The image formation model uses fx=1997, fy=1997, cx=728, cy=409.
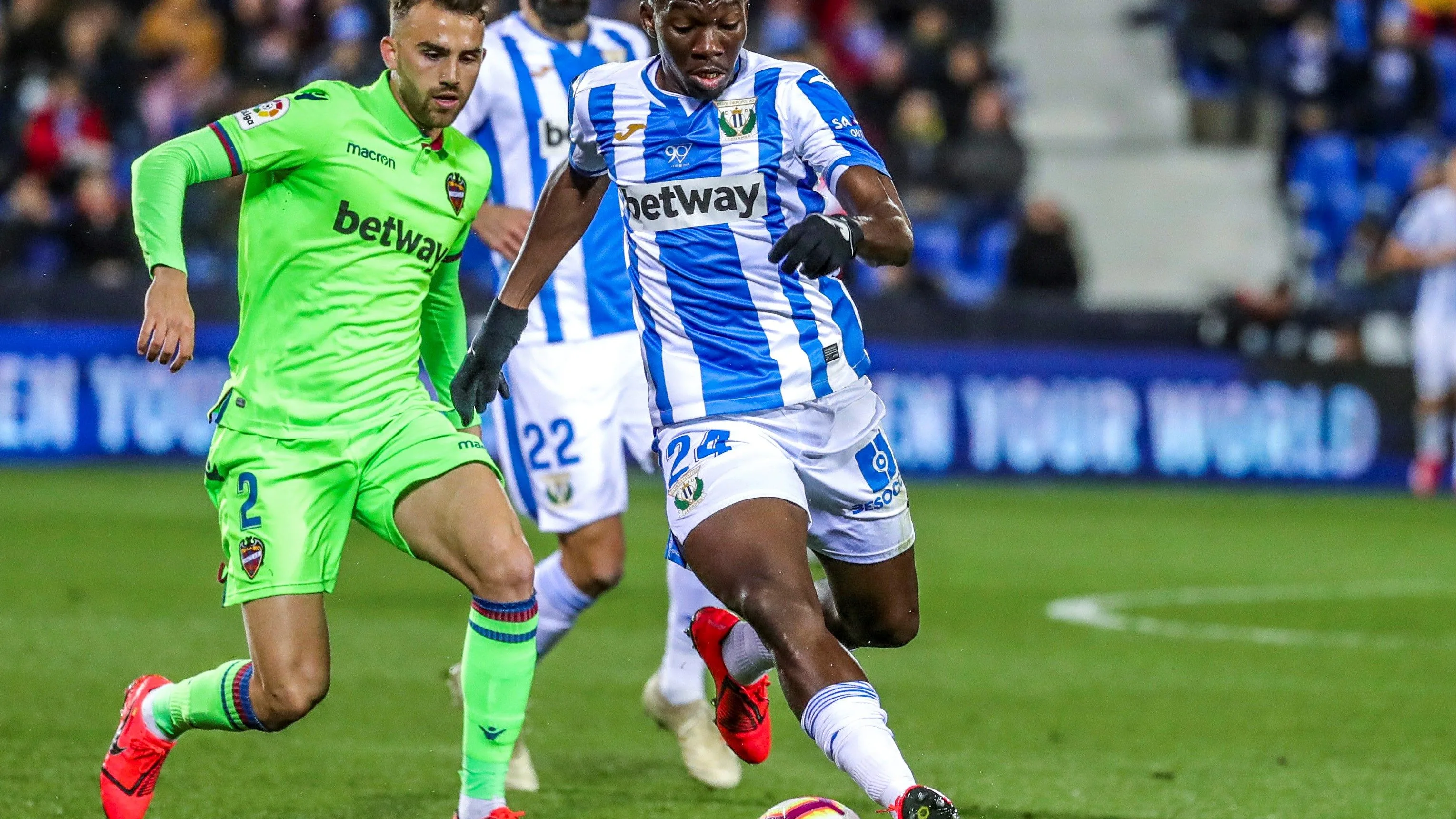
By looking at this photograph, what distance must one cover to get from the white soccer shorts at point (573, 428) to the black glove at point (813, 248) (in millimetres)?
2309

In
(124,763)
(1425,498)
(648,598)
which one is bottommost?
(1425,498)

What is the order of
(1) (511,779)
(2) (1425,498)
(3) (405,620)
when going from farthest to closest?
(2) (1425,498) → (3) (405,620) → (1) (511,779)

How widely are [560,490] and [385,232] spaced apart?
1.57 metres

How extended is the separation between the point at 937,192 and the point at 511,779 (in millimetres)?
12635

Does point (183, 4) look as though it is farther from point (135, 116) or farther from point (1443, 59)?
point (1443, 59)

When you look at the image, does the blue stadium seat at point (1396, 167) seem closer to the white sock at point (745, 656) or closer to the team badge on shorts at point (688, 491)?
the white sock at point (745, 656)

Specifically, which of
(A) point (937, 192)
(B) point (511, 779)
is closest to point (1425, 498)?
(A) point (937, 192)

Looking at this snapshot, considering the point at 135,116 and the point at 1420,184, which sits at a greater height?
the point at 135,116

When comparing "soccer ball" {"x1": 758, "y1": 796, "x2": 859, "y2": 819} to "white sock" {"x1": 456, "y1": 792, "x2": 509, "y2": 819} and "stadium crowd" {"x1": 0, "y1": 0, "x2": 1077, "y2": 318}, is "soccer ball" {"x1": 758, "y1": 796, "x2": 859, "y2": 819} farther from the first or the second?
"stadium crowd" {"x1": 0, "y1": 0, "x2": 1077, "y2": 318}

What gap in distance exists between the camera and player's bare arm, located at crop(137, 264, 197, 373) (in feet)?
15.7

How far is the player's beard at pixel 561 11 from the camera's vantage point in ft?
22.6

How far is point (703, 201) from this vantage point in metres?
5.05

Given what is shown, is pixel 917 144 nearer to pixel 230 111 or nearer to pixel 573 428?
pixel 230 111

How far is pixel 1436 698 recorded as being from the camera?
25.5 feet
